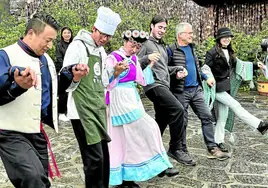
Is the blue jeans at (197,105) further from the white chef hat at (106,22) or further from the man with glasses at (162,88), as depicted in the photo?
the white chef hat at (106,22)

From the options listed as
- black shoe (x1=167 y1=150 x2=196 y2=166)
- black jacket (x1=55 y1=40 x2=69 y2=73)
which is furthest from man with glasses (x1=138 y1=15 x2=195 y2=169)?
black jacket (x1=55 y1=40 x2=69 y2=73)

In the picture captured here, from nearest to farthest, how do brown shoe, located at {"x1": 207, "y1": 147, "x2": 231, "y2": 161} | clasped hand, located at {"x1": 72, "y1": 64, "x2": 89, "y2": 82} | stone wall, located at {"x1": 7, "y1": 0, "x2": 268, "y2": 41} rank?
clasped hand, located at {"x1": 72, "y1": 64, "x2": 89, "y2": 82} → brown shoe, located at {"x1": 207, "y1": 147, "x2": 231, "y2": 161} → stone wall, located at {"x1": 7, "y1": 0, "x2": 268, "y2": 41}

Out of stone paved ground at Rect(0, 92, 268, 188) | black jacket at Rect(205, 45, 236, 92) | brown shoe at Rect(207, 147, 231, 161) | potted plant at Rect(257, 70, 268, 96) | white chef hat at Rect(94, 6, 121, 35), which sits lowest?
stone paved ground at Rect(0, 92, 268, 188)

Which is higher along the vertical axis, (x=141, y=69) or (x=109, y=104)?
(x=141, y=69)

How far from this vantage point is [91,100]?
364cm

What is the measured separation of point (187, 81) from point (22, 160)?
10.1ft

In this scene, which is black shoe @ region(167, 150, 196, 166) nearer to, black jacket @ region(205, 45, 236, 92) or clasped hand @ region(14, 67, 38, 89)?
black jacket @ region(205, 45, 236, 92)

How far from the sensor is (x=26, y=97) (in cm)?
288

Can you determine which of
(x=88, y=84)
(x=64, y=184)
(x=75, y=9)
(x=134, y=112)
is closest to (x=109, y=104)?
(x=134, y=112)

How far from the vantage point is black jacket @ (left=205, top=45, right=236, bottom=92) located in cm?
564

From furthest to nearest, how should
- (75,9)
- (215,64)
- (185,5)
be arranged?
(185,5), (75,9), (215,64)

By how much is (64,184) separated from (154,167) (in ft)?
3.60

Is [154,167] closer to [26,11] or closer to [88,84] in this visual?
[88,84]

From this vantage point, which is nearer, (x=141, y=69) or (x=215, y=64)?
(x=141, y=69)
